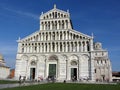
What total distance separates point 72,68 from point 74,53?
3436 mm

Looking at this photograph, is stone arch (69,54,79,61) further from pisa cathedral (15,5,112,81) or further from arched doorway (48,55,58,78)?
arched doorway (48,55,58,78)

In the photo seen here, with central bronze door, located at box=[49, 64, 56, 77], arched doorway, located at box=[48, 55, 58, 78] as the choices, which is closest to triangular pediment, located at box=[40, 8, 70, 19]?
arched doorway, located at box=[48, 55, 58, 78]

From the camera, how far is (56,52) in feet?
144

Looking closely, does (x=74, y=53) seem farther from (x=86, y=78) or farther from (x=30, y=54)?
(x=30, y=54)

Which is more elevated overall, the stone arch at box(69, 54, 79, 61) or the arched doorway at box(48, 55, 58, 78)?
the stone arch at box(69, 54, 79, 61)

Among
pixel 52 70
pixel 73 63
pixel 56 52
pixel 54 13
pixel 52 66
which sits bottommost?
pixel 52 70

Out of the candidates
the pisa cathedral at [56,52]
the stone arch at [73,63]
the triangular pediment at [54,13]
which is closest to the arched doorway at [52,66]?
the pisa cathedral at [56,52]

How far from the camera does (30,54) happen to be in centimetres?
4528

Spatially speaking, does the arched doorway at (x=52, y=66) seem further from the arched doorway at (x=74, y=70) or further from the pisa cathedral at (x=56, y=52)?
the arched doorway at (x=74, y=70)

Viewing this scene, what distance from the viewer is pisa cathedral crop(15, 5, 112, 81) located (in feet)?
140

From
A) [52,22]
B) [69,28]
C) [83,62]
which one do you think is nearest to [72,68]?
[83,62]

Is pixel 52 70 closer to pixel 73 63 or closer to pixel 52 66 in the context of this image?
pixel 52 66

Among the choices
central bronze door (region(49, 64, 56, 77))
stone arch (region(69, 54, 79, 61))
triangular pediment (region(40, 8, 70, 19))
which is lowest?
central bronze door (region(49, 64, 56, 77))

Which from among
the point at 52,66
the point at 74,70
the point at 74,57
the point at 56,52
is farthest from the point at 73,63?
the point at 52,66
